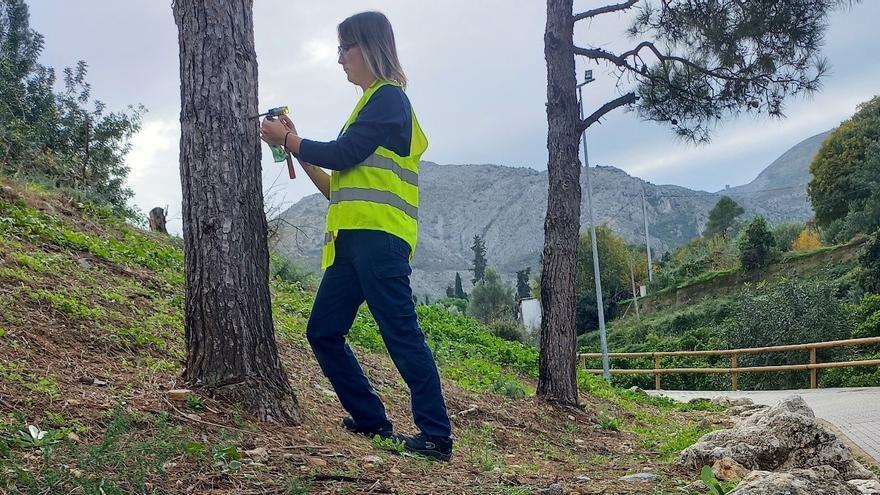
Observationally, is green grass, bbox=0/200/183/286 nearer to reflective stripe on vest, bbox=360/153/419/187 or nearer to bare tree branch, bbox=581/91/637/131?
reflective stripe on vest, bbox=360/153/419/187

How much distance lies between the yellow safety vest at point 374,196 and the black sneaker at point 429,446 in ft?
2.60

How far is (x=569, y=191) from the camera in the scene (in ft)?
23.1

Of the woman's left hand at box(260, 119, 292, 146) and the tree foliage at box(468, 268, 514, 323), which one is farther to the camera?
the tree foliage at box(468, 268, 514, 323)

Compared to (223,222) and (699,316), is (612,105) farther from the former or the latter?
(699,316)

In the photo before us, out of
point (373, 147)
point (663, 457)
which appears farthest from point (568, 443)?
point (373, 147)

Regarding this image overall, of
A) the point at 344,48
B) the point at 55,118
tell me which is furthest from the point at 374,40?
the point at 55,118

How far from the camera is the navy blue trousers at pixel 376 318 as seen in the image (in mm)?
2826

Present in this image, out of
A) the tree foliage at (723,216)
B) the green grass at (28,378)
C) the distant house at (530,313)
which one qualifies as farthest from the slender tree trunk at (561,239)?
the tree foliage at (723,216)

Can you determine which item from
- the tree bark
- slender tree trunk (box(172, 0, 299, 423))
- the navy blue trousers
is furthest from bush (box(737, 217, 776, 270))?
slender tree trunk (box(172, 0, 299, 423))

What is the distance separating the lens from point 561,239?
7.05m

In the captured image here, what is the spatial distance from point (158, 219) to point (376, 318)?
8.35 metres

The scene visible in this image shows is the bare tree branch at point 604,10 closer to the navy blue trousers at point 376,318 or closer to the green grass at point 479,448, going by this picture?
the green grass at point 479,448

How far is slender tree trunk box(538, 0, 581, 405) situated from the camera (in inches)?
276

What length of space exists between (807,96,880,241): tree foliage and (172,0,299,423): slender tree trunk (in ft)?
95.6
